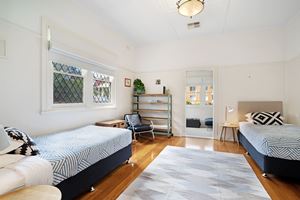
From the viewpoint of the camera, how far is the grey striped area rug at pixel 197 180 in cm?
189

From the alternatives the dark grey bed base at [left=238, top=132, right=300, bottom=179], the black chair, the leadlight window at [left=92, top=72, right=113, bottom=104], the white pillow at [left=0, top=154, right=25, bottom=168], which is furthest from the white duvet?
the black chair

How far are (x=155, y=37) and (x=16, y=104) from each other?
3.87 meters

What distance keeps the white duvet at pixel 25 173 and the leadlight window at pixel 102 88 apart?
95.5 inches

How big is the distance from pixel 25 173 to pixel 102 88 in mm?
2940

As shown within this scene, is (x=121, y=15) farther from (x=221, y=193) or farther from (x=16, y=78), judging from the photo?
(x=221, y=193)

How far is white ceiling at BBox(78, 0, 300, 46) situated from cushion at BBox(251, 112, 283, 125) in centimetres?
225

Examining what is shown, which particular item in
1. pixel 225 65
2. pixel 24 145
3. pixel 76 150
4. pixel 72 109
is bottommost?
pixel 76 150

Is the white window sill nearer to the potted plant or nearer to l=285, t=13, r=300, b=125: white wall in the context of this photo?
the potted plant

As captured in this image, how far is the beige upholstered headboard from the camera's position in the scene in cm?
406

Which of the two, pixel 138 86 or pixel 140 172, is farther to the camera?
pixel 138 86

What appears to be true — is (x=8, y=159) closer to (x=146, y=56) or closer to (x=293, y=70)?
(x=146, y=56)

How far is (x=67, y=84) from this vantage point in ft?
10.1

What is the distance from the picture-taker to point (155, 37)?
482 cm

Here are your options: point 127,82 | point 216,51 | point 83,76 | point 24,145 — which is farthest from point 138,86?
point 24,145
